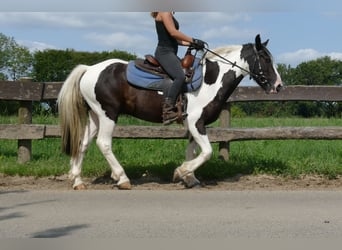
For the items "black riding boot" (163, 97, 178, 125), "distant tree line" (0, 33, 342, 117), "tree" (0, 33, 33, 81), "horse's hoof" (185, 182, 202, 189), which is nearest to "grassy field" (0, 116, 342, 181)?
"horse's hoof" (185, 182, 202, 189)

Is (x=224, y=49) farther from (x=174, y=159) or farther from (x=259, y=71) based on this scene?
(x=174, y=159)

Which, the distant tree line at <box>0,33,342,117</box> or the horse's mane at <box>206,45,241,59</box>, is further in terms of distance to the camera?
the distant tree line at <box>0,33,342,117</box>

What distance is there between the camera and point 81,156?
779cm

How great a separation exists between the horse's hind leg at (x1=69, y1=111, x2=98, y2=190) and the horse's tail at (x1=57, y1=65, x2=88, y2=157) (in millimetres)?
108

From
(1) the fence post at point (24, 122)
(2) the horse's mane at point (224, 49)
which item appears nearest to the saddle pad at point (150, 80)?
(2) the horse's mane at point (224, 49)

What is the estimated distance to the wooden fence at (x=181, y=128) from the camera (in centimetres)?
874

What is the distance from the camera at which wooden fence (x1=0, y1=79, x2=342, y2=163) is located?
8.74 meters

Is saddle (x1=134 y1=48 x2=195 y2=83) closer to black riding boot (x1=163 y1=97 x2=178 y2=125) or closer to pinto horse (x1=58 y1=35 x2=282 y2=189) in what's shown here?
pinto horse (x1=58 y1=35 x2=282 y2=189)

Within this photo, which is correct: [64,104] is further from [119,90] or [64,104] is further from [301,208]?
[301,208]

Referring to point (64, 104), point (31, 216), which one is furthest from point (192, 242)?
point (64, 104)

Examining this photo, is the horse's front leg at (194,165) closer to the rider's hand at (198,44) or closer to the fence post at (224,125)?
the rider's hand at (198,44)

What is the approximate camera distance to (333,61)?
68.3m

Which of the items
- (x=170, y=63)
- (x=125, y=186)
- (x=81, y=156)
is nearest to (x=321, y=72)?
(x=170, y=63)

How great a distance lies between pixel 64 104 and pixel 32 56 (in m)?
51.8
